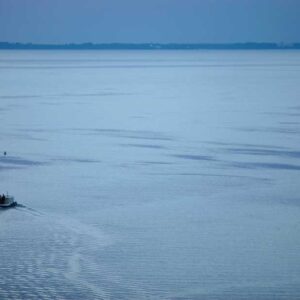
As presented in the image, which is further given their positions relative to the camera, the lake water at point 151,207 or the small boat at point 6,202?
the small boat at point 6,202

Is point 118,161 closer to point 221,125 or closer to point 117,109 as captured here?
point 221,125

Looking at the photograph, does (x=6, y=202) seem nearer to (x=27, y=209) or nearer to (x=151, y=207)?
(x=27, y=209)

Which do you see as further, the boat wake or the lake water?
the boat wake

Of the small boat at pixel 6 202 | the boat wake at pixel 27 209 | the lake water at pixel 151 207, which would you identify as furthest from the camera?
the small boat at pixel 6 202

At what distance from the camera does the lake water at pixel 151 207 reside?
11.0 metres

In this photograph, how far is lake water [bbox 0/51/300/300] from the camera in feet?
36.0

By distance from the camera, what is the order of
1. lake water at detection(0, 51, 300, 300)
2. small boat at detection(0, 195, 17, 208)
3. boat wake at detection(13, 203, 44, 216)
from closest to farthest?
lake water at detection(0, 51, 300, 300)
boat wake at detection(13, 203, 44, 216)
small boat at detection(0, 195, 17, 208)

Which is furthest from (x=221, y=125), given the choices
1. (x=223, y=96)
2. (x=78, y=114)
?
(x=223, y=96)

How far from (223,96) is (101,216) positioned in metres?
30.0

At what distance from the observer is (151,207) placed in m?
15.4

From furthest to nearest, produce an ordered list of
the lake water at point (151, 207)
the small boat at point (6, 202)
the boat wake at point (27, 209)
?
1. the small boat at point (6, 202)
2. the boat wake at point (27, 209)
3. the lake water at point (151, 207)

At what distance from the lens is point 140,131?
28641mm

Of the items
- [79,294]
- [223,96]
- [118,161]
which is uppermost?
[223,96]

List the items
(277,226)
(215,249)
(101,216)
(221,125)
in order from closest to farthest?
(215,249)
(277,226)
(101,216)
(221,125)
